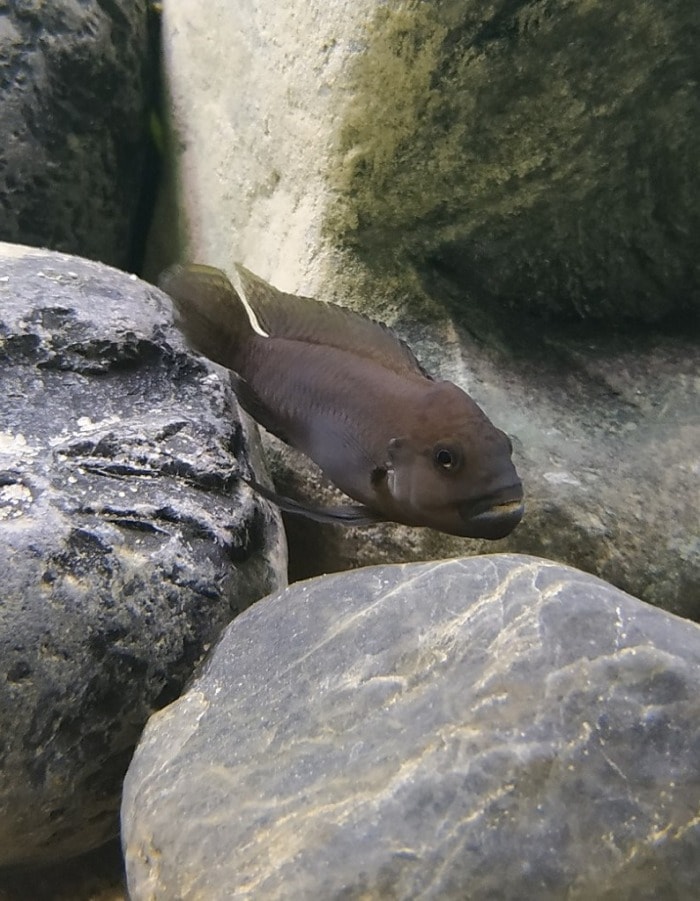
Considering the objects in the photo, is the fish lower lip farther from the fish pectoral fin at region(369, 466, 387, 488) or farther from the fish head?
the fish pectoral fin at region(369, 466, 387, 488)

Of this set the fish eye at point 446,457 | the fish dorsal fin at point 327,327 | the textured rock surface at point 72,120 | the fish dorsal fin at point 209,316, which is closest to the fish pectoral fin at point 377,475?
the fish eye at point 446,457

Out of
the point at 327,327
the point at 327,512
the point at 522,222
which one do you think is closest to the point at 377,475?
the point at 327,512

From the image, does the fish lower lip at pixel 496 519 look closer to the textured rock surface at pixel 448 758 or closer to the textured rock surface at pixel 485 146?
the textured rock surface at pixel 448 758

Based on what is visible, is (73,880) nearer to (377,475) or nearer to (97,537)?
(97,537)

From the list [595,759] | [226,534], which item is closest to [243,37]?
[226,534]

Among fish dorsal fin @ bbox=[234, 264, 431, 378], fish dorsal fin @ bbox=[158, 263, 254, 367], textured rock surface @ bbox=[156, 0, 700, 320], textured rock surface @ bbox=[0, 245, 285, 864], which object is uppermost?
textured rock surface @ bbox=[156, 0, 700, 320]

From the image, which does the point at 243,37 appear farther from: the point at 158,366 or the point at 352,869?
the point at 352,869

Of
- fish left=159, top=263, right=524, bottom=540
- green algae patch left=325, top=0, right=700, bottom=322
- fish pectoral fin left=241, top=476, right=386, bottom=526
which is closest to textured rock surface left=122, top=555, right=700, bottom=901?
fish left=159, top=263, right=524, bottom=540
